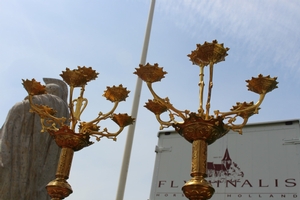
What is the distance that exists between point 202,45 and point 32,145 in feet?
11.0

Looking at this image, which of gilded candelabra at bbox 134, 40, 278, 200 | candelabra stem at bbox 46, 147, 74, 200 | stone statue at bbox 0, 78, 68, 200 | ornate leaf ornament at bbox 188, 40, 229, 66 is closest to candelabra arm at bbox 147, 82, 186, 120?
gilded candelabra at bbox 134, 40, 278, 200

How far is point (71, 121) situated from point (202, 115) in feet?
6.68

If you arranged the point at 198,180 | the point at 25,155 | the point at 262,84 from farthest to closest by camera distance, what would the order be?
the point at 25,155 → the point at 262,84 → the point at 198,180

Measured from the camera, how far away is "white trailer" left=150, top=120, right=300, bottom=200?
9.82 metres

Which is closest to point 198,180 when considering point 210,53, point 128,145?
point 210,53

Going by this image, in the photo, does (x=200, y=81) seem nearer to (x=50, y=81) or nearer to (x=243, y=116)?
(x=243, y=116)

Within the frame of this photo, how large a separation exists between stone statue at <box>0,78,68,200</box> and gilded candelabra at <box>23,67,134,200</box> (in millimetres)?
862

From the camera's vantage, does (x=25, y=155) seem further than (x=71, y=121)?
Yes

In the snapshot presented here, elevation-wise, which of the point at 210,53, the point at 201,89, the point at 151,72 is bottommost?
the point at 201,89

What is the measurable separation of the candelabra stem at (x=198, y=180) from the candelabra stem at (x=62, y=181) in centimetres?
164

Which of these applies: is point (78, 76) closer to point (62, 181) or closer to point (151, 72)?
point (151, 72)

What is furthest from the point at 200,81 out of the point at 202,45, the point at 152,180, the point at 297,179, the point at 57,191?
the point at 152,180

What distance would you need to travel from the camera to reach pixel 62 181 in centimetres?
506

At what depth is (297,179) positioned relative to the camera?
31.3ft
